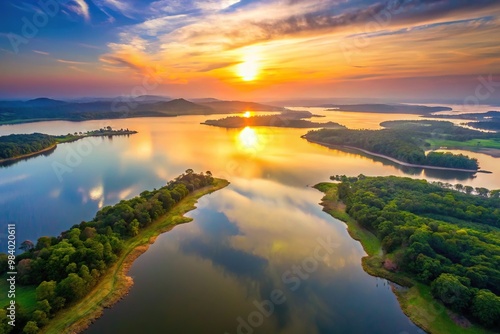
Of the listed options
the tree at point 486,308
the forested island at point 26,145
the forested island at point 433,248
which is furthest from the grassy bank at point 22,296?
the forested island at point 26,145

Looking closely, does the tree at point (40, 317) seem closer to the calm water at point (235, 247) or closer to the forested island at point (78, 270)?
the forested island at point (78, 270)

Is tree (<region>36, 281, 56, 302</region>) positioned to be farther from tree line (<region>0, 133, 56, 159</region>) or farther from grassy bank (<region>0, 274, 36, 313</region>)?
tree line (<region>0, 133, 56, 159</region>)

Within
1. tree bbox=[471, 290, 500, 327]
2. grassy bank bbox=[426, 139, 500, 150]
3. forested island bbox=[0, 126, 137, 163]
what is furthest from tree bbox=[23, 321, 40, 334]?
grassy bank bbox=[426, 139, 500, 150]

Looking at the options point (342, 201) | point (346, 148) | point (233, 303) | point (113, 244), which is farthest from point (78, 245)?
point (346, 148)

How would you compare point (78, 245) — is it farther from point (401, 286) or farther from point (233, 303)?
point (401, 286)

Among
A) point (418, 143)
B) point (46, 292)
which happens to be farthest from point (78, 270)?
point (418, 143)

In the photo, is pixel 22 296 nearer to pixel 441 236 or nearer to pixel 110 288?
pixel 110 288
